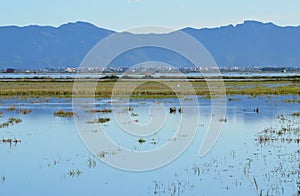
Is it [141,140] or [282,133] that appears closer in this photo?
[141,140]

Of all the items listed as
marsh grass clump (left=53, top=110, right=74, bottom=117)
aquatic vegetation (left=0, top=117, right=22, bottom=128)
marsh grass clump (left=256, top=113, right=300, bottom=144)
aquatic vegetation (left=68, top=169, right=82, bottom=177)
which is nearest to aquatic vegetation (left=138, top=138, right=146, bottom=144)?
marsh grass clump (left=256, top=113, right=300, bottom=144)

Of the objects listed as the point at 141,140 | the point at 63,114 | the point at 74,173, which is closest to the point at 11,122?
the point at 63,114

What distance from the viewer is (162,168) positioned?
48.1 ft

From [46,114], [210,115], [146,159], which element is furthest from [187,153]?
[46,114]

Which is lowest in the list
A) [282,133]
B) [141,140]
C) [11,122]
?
[141,140]

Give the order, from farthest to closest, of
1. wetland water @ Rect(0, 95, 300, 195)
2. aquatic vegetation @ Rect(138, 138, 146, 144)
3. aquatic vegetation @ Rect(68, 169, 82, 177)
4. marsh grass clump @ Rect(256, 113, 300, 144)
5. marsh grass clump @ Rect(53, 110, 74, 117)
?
1. marsh grass clump @ Rect(53, 110, 74, 117)
2. aquatic vegetation @ Rect(138, 138, 146, 144)
3. marsh grass clump @ Rect(256, 113, 300, 144)
4. aquatic vegetation @ Rect(68, 169, 82, 177)
5. wetland water @ Rect(0, 95, 300, 195)

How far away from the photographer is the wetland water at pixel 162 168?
39.5 ft

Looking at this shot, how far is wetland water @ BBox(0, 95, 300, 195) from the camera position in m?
12.0

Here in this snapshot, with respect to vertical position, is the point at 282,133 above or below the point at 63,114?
below

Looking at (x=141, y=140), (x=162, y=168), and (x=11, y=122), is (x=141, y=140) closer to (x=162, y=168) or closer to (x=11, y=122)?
(x=162, y=168)

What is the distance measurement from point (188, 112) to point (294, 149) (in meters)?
12.7

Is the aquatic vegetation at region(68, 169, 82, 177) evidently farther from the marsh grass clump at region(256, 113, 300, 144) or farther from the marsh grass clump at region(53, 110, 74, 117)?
the marsh grass clump at region(53, 110, 74, 117)

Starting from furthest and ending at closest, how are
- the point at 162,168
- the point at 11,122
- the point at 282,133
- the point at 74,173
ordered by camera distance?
the point at 11,122 < the point at 282,133 < the point at 162,168 < the point at 74,173

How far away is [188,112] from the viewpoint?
28688 millimetres
